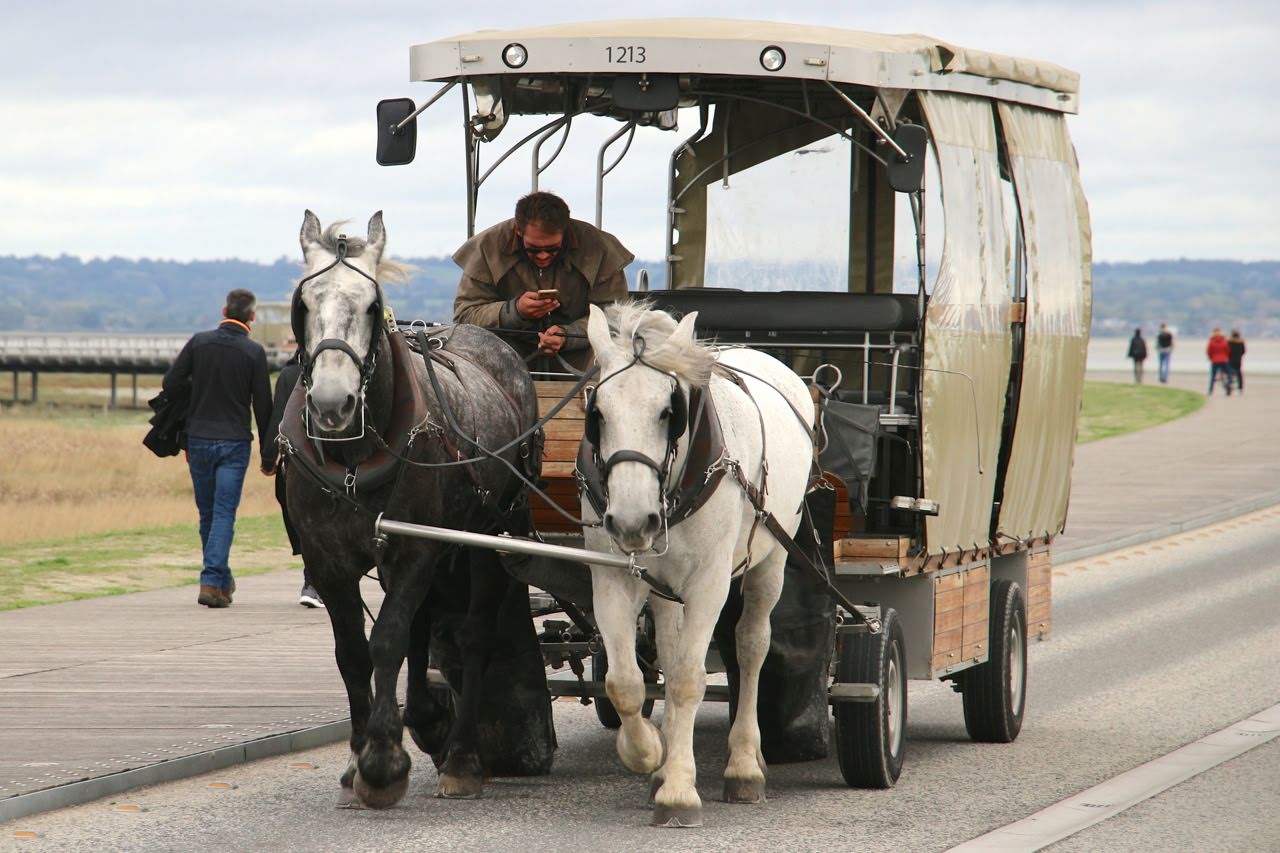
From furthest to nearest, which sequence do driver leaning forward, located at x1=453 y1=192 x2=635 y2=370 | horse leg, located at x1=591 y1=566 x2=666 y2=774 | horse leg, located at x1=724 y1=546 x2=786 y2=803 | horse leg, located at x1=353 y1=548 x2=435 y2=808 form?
1. driver leaning forward, located at x1=453 y1=192 x2=635 y2=370
2. horse leg, located at x1=724 y1=546 x2=786 y2=803
3. horse leg, located at x1=353 y1=548 x2=435 y2=808
4. horse leg, located at x1=591 y1=566 x2=666 y2=774

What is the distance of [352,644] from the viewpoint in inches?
293

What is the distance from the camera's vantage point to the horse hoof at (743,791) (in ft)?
25.6

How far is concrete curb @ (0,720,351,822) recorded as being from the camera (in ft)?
24.1

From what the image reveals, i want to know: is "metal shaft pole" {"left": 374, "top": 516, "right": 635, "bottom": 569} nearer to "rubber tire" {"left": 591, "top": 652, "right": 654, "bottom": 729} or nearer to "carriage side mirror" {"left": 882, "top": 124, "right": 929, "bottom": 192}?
"rubber tire" {"left": 591, "top": 652, "right": 654, "bottom": 729}

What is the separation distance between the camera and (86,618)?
13234 millimetres

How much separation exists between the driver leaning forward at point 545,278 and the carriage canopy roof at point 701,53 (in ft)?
2.24

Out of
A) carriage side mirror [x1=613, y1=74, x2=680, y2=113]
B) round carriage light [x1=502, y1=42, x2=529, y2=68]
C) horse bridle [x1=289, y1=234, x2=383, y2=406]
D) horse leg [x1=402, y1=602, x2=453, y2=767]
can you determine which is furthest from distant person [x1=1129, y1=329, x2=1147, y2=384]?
horse bridle [x1=289, y1=234, x2=383, y2=406]

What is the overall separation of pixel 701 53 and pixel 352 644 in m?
3.08

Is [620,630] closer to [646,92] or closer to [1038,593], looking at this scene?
[646,92]

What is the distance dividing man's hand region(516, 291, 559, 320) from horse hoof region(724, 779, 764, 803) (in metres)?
2.37

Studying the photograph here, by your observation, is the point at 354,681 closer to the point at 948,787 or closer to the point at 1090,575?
the point at 948,787

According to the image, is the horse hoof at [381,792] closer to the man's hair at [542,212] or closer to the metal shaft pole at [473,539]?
the metal shaft pole at [473,539]

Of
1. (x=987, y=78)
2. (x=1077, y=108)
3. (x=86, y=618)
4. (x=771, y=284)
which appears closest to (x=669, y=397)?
(x=987, y=78)

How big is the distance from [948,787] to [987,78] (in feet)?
11.9
